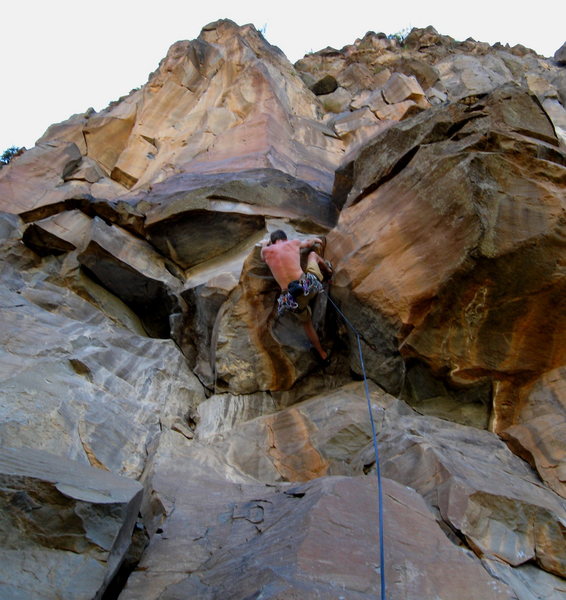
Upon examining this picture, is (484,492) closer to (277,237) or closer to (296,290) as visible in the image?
(296,290)

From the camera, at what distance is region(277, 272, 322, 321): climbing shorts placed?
217 inches

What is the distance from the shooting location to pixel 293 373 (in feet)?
19.6

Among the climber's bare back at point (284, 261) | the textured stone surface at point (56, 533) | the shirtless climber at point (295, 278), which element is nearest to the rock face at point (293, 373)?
the textured stone surface at point (56, 533)

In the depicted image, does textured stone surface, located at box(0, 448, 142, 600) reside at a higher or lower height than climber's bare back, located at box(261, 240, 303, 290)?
lower

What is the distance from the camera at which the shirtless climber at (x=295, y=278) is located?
554 cm

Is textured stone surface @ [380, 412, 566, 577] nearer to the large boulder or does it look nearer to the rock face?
the rock face

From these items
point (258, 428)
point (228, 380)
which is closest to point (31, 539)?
point (258, 428)

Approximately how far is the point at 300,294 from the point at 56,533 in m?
3.49

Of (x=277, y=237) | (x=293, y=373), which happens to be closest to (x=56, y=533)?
(x=293, y=373)

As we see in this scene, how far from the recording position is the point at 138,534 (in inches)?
138

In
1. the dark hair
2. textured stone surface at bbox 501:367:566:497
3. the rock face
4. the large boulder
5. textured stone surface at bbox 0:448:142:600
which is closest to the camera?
textured stone surface at bbox 0:448:142:600

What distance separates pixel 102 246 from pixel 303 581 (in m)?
5.87

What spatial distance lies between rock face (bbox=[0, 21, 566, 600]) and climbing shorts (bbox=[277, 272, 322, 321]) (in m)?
0.34

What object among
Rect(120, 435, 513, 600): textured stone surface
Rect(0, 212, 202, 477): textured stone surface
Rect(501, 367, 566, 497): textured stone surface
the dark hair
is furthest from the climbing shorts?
Rect(501, 367, 566, 497): textured stone surface
